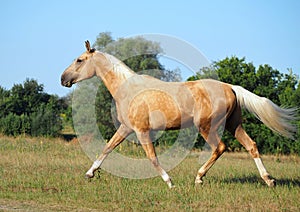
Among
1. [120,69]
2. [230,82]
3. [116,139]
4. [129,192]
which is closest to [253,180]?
[116,139]

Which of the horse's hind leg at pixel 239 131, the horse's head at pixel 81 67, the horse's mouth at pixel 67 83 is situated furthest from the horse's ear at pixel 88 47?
the horse's hind leg at pixel 239 131

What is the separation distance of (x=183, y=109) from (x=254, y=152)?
1.56 m

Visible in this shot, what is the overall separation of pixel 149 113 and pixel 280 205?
Result: 9.23ft

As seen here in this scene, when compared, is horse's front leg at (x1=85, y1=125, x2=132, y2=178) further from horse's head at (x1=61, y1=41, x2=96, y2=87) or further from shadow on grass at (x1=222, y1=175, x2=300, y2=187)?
shadow on grass at (x1=222, y1=175, x2=300, y2=187)

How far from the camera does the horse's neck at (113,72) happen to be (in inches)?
325

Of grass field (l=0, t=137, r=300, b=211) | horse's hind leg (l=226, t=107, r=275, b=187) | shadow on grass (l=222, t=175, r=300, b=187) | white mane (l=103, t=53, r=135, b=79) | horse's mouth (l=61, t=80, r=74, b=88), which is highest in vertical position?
white mane (l=103, t=53, r=135, b=79)

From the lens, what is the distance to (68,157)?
1278cm

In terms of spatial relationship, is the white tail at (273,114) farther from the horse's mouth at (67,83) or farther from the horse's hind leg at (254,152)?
the horse's mouth at (67,83)

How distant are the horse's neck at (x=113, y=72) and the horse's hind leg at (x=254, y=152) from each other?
2.38 metres

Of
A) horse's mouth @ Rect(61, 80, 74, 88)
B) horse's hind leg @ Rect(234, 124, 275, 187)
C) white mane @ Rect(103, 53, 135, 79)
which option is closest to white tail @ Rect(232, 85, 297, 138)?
horse's hind leg @ Rect(234, 124, 275, 187)

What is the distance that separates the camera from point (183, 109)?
788 cm

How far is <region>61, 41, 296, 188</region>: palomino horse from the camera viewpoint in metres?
7.79

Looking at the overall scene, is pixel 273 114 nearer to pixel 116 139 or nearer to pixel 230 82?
pixel 116 139

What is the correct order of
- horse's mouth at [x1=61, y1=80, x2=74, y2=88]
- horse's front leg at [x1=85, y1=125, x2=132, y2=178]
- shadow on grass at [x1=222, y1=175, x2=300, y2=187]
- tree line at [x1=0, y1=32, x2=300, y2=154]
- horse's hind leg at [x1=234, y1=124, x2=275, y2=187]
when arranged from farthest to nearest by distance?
tree line at [x1=0, y1=32, x2=300, y2=154]
shadow on grass at [x1=222, y1=175, x2=300, y2=187]
horse's mouth at [x1=61, y1=80, x2=74, y2=88]
horse's front leg at [x1=85, y1=125, x2=132, y2=178]
horse's hind leg at [x1=234, y1=124, x2=275, y2=187]
